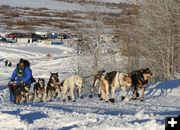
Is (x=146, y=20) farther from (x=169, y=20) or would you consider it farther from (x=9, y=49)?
(x=9, y=49)

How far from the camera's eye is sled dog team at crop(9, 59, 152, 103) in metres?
13.1

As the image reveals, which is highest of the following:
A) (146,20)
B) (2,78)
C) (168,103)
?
(146,20)

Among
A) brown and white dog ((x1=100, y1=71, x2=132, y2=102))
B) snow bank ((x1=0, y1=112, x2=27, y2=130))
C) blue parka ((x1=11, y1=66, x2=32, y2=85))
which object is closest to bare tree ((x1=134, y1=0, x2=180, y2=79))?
blue parka ((x1=11, y1=66, x2=32, y2=85))

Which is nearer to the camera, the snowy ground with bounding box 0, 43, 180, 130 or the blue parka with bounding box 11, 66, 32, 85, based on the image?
the snowy ground with bounding box 0, 43, 180, 130

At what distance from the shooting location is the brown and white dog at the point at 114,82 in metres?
12.9

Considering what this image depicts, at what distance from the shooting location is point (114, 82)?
13.0 meters

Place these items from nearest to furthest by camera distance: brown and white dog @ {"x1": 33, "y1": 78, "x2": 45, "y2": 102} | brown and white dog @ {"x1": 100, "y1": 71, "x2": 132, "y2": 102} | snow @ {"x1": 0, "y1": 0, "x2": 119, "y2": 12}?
brown and white dog @ {"x1": 100, "y1": 71, "x2": 132, "y2": 102} → brown and white dog @ {"x1": 33, "y1": 78, "x2": 45, "y2": 102} → snow @ {"x1": 0, "y1": 0, "x2": 119, "y2": 12}

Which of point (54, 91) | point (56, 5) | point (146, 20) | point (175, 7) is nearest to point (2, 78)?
point (146, 20)

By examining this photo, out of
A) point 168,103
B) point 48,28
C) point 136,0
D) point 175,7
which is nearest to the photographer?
point 168,103

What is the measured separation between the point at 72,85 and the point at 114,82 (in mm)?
2185

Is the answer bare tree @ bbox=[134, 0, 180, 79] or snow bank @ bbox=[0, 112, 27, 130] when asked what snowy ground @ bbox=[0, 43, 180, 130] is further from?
bare tree @ bbox=[134, 0, 180, 79]

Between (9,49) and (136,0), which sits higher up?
(136,0)

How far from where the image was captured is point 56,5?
108 m

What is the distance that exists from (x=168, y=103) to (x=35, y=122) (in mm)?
5518
